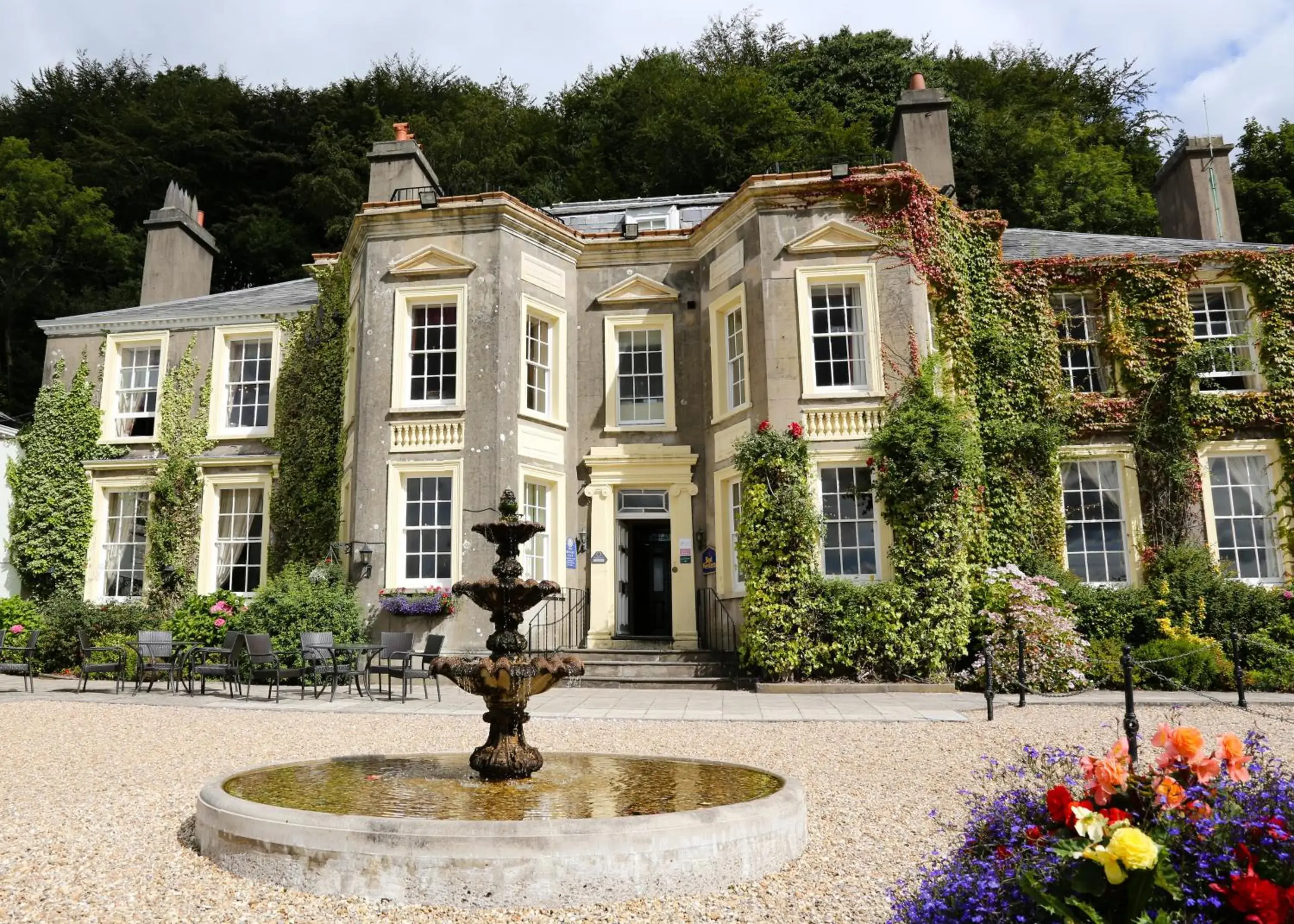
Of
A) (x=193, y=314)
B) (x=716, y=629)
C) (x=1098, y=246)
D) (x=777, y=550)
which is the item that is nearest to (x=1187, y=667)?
(x=777, y=550)

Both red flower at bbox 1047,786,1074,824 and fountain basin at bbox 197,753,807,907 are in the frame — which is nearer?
red flower at bbox 1047,786,1074,824

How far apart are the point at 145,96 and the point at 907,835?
3993 centimetres

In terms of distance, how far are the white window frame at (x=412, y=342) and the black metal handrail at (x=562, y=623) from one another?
393 cm

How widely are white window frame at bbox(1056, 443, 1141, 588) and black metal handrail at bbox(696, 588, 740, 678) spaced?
20.5 ft

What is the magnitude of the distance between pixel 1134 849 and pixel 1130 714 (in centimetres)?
445

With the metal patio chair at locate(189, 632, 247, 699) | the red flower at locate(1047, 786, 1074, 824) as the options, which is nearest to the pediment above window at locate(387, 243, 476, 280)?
the metal patio chair at locate(189, 632, 247, 699)

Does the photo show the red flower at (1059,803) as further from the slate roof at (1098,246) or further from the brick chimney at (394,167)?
the brick chimney at (394,167)

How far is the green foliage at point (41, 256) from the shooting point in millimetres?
28656

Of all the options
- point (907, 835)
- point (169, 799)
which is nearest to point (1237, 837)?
point (907, 835)

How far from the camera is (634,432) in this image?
1794cm

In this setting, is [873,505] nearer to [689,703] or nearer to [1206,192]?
[689,703]

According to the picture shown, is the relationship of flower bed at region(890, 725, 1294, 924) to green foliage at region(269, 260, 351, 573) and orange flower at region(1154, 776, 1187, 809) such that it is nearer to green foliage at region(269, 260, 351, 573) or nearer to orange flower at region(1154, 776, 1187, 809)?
orange flower at region(1154, 776, 1187, 809)

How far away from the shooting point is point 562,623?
16875 millimetres

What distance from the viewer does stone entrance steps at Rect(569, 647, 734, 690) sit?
48.3ft
